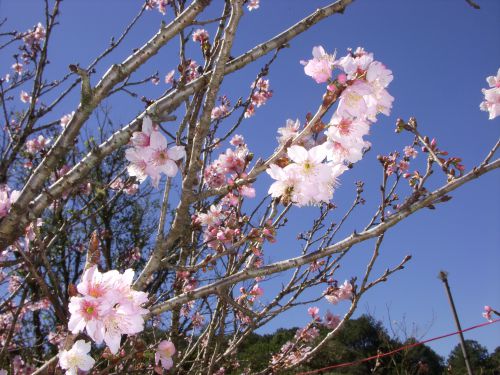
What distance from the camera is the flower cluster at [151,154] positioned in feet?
5.63

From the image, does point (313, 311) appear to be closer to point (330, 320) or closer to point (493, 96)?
point (330, 320)

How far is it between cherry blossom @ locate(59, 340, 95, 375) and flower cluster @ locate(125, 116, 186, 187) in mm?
755

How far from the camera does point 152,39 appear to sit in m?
1.83

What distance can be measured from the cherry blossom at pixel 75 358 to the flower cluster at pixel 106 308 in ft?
0.65

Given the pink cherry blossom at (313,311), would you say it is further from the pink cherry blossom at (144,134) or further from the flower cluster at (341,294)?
the pink cherry blossom at (144,134)

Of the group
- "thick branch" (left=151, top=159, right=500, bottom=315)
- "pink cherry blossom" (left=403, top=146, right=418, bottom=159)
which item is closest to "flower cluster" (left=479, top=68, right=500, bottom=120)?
"thick branch" (left=151, top=159, right=500, bottom=315)

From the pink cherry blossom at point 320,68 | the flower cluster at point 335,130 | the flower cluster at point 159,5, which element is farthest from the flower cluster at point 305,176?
the flower cluster at point 159,5

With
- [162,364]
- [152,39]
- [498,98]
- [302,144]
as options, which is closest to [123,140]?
[152,39]

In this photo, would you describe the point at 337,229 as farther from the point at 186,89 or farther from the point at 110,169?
the point at 110,169

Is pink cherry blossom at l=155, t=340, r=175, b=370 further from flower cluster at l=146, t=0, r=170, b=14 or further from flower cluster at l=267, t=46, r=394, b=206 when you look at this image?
flower cluster at l=146, t=0, r=170, b=14

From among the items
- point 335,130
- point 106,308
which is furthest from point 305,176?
point 106,308

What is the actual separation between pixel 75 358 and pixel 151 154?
0.90 meters

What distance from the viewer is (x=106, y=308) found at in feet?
4.58

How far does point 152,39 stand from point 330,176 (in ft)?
3.41
